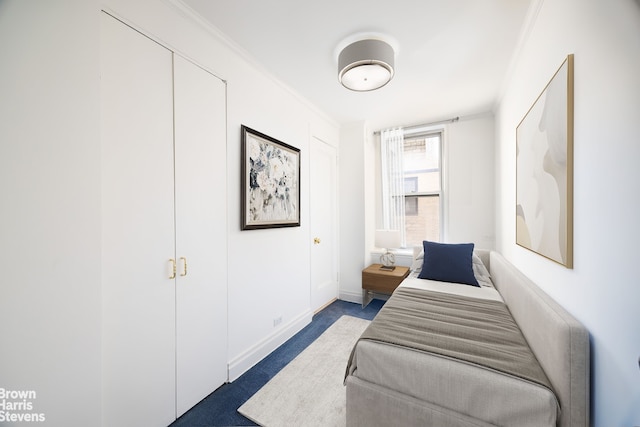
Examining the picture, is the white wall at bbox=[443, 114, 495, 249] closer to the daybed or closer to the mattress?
the daybed

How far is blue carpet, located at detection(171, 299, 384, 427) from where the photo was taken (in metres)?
1.55

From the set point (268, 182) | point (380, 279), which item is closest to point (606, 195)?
point (268, 182)

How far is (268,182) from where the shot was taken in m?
2.32

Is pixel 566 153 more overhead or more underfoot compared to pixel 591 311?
more overhead

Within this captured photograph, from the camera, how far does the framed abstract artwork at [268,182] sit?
209cm

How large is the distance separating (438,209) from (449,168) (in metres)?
0.63

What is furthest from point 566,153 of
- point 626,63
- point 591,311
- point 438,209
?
point 438,209

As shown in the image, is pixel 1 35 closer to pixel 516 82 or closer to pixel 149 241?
pixel 149 241

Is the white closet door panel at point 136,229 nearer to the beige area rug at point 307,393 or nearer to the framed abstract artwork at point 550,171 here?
the beige area rug at point 307,393

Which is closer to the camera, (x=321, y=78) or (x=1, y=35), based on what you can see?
(x=1, y=35)

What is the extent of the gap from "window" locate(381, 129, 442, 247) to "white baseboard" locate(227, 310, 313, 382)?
207cm

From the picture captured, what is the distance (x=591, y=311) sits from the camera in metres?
1.00

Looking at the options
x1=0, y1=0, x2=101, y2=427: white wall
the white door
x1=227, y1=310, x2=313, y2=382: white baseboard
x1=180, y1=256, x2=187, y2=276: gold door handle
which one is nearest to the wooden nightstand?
the white door

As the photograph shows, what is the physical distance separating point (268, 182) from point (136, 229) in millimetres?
1169
